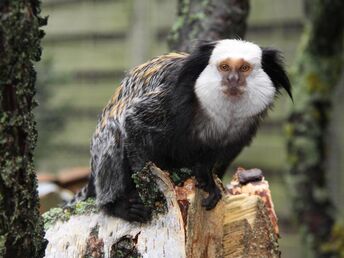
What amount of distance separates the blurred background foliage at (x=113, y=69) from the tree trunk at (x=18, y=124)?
12.8ft

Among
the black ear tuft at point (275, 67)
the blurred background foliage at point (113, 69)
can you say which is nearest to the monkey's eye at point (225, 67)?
the black ear tuft at point (275, 67)

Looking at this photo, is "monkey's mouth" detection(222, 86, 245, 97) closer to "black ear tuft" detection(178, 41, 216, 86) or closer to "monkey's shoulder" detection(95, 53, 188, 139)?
"black ear tuft" detection(178, 41, 216, 86)

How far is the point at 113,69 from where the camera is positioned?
7195mm

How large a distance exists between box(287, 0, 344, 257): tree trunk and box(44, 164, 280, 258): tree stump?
205 cm

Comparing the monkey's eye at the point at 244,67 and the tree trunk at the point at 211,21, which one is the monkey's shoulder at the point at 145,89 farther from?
the tree trunk at the point at 211,21

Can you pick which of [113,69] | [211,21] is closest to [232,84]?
[211,21]

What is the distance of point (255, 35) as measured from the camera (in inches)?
247

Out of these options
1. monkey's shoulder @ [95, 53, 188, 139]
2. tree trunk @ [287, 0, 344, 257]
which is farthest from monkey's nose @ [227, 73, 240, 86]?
tree trunk @ [287, 0, 344, 257]

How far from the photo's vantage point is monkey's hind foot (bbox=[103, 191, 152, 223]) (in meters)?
3.01

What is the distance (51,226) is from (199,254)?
691mm

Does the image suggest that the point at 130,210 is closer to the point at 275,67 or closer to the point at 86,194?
the point at 86,194

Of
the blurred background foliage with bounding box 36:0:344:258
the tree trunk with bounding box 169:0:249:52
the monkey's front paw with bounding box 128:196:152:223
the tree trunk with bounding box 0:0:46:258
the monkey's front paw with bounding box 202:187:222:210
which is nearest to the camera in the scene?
the tree trunk with bounding box 0:0:46:258

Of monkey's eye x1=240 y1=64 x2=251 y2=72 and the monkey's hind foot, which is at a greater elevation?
monkey's eye x1=240 y1=64 x2=251 y2=72

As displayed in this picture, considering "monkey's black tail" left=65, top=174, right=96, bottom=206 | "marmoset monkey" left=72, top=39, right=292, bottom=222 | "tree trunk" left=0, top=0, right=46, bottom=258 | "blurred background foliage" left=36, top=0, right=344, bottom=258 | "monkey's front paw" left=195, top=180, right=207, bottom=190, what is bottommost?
"tree trunk" left=0, top=0, right=46, bottom=258
